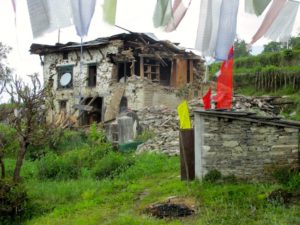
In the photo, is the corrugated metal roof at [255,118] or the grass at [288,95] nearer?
the corrugated metal roof at [255,118]

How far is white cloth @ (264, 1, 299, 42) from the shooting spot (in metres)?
6.06

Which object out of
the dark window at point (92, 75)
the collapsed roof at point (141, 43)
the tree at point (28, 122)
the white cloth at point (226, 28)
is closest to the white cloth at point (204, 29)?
the white cloth at point (226, 28)

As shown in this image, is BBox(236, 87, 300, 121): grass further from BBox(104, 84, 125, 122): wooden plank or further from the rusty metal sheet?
BBox(104, 84, 125, 122): wooden plank

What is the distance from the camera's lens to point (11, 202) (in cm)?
1035

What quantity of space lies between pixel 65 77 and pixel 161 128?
389 inches

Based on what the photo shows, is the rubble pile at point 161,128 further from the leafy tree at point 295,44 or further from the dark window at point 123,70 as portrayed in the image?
the leafy tree at point 295,44

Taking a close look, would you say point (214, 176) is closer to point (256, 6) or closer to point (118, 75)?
point (256, 6)

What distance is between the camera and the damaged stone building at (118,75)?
23.8 m

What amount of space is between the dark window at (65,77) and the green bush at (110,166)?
13.9 m

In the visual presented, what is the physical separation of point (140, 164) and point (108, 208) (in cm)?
396

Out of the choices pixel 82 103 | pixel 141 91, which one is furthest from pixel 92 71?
pixel 141 91

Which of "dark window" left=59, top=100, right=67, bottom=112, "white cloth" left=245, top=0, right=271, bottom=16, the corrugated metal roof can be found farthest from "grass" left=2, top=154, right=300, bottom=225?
"dark window" left=59, top=100, right=67, bottom=112

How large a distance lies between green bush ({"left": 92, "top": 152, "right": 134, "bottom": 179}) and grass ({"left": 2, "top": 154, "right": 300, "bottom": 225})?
279mm

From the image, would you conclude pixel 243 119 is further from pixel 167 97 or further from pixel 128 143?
pixel 167 97
